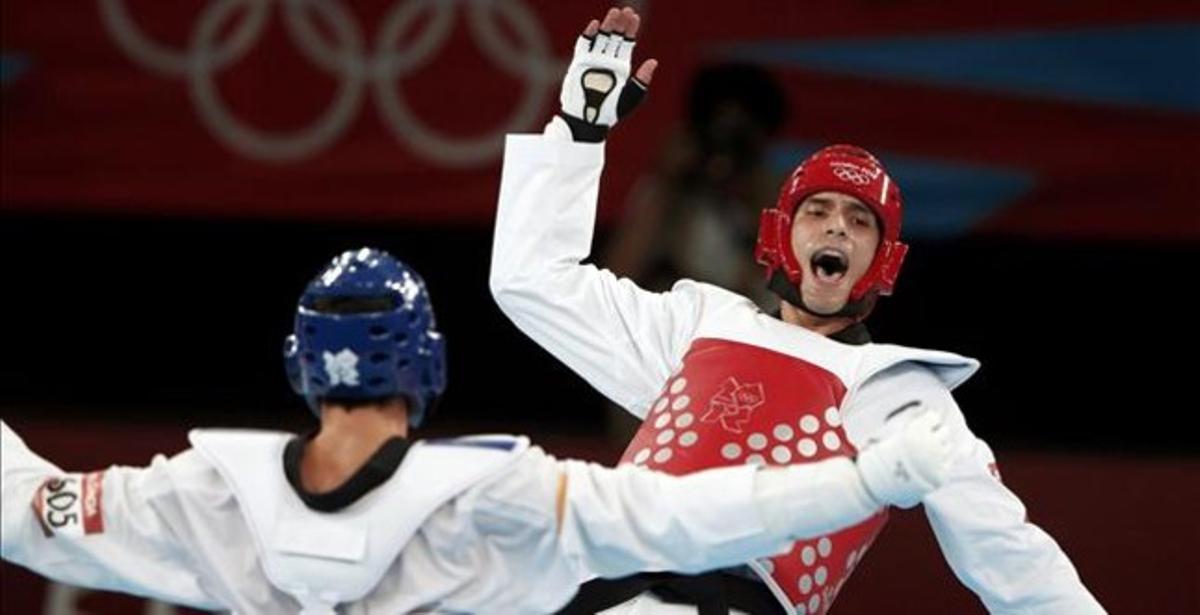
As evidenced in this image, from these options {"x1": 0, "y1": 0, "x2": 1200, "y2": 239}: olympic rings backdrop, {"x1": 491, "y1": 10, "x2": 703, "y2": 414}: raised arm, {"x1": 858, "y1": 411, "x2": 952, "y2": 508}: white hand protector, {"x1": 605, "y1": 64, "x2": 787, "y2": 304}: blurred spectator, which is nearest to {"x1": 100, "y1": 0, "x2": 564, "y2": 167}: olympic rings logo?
{"x1": 0, "y1": 0, "x2": 1200, "y2": 239}: olympic rings backdrop

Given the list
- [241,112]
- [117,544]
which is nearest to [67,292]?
[241,112]

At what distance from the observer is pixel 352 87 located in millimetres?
12461

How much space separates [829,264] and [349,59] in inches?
190

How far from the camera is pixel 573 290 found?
8.05m

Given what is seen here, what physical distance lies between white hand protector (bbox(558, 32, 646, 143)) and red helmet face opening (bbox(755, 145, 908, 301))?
1.77 feet

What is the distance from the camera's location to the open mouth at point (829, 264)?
801cm

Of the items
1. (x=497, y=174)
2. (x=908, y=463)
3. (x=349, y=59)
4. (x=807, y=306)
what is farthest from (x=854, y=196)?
(x=349, y=59)

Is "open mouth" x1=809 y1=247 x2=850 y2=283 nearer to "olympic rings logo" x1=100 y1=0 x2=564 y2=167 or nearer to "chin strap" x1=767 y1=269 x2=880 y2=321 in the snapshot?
"chin strap" x1=767 y1=269 x2=880 y2=321

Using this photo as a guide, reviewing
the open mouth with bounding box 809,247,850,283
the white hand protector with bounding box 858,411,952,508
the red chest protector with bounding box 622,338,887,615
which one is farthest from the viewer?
the open mouth with bounding box 809,247,850,283

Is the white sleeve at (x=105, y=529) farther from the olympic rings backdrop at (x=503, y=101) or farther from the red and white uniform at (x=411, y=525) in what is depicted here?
the olympic rings backdrop at (x=503, y=101)

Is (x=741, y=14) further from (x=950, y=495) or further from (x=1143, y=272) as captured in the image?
(x=950, y=495)

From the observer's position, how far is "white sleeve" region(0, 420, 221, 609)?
6547 mm

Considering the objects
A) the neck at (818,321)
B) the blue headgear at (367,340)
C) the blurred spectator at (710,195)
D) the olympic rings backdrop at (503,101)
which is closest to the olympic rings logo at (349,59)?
the olympic rings backdrop at (503,101)

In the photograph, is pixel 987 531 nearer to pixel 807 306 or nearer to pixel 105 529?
pixel 807 306
